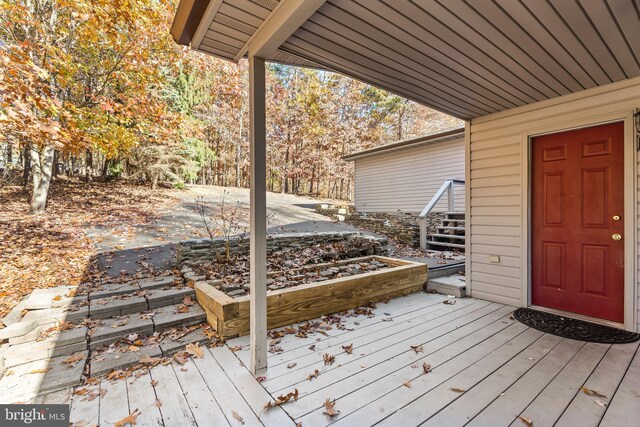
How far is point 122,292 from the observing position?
3029mm

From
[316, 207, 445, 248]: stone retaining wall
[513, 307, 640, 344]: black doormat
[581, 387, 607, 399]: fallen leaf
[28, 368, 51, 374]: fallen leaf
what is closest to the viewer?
[581, 387, 607, 399]: fallen leaf

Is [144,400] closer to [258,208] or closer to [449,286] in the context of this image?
[258,208]

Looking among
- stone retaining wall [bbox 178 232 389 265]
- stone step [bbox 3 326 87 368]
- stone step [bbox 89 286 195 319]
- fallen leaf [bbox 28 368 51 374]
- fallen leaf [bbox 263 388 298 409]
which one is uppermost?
stone retaining wall [bbox 178 232 389 265]

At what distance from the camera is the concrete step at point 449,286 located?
3.98 metres

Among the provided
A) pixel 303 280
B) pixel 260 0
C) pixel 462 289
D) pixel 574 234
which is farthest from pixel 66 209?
pixel 574 234

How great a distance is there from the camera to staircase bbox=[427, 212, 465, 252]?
619cm

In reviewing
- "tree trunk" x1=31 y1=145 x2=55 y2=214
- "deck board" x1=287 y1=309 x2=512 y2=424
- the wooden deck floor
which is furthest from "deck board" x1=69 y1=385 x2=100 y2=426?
"tree trunk" x1=31 y1=145 x2=55 y2=214

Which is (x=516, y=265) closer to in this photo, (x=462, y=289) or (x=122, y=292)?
(x=462, y=289)

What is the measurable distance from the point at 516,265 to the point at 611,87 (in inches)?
82.2

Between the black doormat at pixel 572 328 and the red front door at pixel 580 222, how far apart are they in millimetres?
174

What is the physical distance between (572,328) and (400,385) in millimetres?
2225

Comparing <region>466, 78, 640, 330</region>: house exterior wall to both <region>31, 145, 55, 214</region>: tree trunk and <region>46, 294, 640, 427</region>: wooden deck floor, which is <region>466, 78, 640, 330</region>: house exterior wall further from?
<region>31, 145, 55, 214</region>: tree trunk

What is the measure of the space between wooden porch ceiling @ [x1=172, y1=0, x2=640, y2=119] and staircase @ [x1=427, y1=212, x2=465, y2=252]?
12.1ft

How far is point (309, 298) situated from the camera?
10.1 ft
